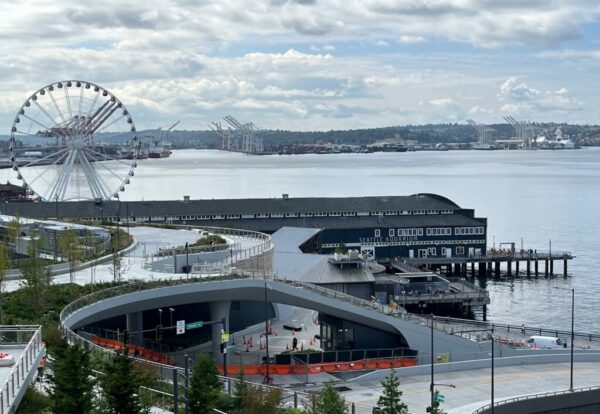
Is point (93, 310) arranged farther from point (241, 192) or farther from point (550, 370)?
point (241, 192)

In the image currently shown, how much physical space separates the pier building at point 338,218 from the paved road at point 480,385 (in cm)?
4033

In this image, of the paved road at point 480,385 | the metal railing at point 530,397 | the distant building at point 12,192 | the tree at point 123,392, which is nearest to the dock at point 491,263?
the paved road at point 480,385

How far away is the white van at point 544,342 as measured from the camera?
147ft

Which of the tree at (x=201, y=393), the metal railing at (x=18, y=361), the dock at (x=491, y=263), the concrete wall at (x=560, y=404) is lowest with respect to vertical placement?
the dock at (x=491, y=263)

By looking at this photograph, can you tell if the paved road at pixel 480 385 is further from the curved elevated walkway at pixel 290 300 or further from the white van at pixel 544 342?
the white van at pixel 544 342

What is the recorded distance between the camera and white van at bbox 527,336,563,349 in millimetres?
44812

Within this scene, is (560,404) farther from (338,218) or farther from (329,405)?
(338,218)

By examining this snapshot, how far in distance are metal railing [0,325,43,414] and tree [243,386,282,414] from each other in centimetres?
560

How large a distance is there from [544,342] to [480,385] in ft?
32.4

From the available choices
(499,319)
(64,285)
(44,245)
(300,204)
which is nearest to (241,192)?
(300,204)

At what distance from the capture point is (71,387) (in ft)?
62.2

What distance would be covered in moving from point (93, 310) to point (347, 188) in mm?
163860

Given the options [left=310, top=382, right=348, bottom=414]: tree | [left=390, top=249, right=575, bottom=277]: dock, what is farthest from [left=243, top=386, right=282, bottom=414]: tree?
[left=390, top=249, right=575, bottom=277]: dock

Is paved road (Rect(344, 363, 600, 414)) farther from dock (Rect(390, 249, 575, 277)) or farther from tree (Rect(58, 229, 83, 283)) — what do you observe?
dock (Rect(390, 249, 575, 277))
